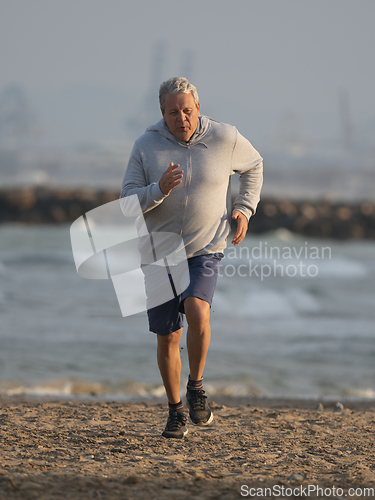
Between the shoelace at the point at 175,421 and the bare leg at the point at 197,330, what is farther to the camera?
the shoelace at the point at 175,421

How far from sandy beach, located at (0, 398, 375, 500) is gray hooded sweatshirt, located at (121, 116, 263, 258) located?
98cm

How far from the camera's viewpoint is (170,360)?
294 centimetres

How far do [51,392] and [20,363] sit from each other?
1.28 metres

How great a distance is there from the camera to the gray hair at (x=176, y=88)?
2.72 meters

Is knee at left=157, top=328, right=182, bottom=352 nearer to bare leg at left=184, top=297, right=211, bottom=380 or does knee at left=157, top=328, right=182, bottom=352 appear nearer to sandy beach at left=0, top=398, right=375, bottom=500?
bare leg at left=184, top=297, right=211, bottom=380

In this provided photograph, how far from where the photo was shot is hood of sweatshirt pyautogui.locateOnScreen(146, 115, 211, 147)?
9.27ft

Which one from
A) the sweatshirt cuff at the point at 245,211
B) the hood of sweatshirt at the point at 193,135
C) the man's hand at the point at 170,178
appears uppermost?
the hood of sweatshirt at the point at 193,135

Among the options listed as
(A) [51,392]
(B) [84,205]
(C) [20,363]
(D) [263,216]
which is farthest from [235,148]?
(B) [84,205]

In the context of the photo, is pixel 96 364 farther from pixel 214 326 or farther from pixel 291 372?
pixel 214 326

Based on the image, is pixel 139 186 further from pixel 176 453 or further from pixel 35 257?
pixel 35 257

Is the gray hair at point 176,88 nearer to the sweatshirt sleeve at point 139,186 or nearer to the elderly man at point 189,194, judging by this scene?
the elderly man at point 189,194

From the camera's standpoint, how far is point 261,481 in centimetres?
230

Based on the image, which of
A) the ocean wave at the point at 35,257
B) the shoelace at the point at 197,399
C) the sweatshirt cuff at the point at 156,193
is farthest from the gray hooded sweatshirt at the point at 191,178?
the ocean wave at the point at 35,257

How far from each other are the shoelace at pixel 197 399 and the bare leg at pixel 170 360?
3.1 inches
